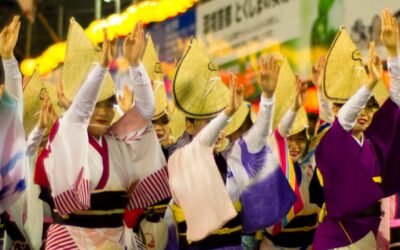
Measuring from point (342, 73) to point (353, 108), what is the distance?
1.84 ft

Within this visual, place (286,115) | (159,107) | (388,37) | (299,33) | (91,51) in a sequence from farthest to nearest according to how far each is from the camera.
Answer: (299,33)
(159,107)
(286,115)
(91,51)
(388,37)

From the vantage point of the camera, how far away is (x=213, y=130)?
4.39 meters

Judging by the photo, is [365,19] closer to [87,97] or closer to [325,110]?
[325,110]

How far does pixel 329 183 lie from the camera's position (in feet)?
14.4

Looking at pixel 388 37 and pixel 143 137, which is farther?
pixel 143 137

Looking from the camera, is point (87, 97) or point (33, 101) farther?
point (33, 101)

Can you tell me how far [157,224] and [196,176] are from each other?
81 cm

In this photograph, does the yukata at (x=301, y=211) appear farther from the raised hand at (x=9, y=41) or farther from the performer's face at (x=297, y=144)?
the raised hand at (x=9, y=41)

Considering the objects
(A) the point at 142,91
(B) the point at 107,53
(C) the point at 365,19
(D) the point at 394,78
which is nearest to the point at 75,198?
(A) the point at 142,91

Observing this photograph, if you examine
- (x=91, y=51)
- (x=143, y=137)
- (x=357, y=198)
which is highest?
(x=91, y=51)

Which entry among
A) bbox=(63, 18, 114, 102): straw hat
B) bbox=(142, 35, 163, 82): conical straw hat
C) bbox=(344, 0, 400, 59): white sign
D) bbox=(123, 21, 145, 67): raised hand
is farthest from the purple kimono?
bbox=(344, 0, 400, 59): white sign

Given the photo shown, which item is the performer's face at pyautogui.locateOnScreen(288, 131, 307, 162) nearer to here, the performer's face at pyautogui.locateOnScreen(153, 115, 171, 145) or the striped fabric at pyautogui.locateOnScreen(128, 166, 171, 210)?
the performer's face at pyautogui.locateOnScreen(153, 115, 171, 145)

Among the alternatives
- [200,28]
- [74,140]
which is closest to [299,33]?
[200,28]

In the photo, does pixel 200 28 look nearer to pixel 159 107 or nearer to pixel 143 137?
pixel 159 107
